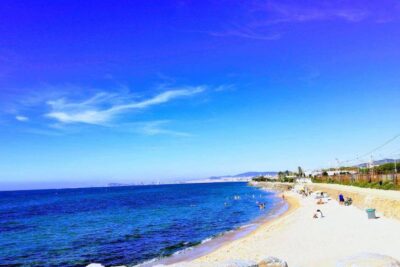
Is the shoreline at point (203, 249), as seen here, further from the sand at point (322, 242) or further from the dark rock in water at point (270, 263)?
the dark rock in water at point (270, 263)

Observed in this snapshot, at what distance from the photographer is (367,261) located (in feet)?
23.3

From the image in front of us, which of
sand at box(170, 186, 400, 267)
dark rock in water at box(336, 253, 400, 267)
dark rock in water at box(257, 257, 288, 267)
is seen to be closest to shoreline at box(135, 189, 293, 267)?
sand at box(170, 186, 400, 267)

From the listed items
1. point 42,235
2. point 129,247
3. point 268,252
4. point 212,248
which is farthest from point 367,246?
point 42,235

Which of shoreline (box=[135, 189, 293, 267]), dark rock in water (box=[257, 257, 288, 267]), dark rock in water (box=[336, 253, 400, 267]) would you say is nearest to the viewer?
dark rock in water (box=[336, 253, 400, 267])

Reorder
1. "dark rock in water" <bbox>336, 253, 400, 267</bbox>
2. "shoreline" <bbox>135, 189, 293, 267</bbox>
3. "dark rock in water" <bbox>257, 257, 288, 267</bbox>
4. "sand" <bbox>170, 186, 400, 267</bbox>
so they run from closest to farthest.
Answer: "dark rock in water" <bbox>336, 253, 400, 267</bbox> → "dark rock in water" <bbox>257, 257, 288, 267</bbox> → "sand" <bbox>170, 186, 400, 267</bbox> → "shoreline" <bbox>135, 189, 293, 267</bbox>

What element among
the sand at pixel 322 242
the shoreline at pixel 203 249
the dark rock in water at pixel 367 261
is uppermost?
the dark rock in water at pixel 367 261

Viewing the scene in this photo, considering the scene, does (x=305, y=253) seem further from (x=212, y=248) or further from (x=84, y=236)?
(x=84, y=236)

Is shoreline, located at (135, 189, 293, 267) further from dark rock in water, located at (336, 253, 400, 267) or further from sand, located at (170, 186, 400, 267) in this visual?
dark rock in water, located at (336, 253, 400, 267)

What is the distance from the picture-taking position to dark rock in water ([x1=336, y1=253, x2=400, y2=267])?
6.93 meters

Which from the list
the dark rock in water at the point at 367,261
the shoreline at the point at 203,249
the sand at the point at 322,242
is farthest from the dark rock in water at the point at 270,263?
the shoreline at the point at 203,249

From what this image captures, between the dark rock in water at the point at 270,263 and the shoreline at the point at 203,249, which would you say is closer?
the dark rock in water at the point at 270,263

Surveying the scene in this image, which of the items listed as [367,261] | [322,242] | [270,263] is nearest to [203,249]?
[322,242]

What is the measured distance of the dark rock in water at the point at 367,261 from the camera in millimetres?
6934

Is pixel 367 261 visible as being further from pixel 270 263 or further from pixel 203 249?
pixel 203 249
